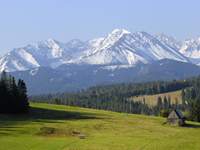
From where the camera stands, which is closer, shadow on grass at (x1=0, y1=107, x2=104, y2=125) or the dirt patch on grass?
the dirt patch on grass

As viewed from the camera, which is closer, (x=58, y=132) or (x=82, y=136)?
(x=82, y=136)

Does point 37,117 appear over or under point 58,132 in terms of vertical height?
over

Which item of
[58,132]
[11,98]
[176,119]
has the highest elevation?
[11,98]

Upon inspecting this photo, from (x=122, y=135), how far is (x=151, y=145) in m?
17.0

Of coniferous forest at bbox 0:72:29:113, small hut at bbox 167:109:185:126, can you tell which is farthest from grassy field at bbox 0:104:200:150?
small hut at bbox 167:109:185:126

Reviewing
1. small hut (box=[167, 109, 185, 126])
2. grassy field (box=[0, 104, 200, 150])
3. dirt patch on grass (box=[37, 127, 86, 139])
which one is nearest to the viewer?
grassy field (box=[0, 104, 200, 150])

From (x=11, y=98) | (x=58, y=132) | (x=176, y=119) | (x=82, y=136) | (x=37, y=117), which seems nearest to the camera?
(x=82, y=136)

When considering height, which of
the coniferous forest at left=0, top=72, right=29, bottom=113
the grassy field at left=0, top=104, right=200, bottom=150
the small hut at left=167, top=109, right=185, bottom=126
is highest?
the coniferous forest at left=0, top=72, right=29, bottom=113

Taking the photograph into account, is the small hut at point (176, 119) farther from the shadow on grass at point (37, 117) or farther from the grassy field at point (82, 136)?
the shadow on grass at point (37, 117)

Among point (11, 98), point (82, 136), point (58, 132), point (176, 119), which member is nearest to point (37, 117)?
point (11, 98)

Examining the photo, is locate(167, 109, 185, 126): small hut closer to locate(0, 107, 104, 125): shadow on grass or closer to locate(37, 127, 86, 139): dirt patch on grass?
locate(0, 107, 104, 125): shadow on grass

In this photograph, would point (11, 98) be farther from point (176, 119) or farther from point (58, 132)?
point (176, 119)

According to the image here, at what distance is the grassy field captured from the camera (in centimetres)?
8181

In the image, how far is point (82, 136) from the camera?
95.8 meters
